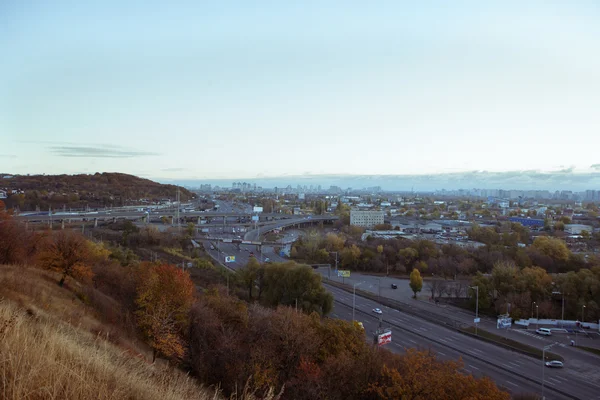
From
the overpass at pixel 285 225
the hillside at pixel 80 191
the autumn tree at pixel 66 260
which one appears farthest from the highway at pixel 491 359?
the hillside at pixel 80 191

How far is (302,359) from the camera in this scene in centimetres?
737

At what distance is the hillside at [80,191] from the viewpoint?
162 ft

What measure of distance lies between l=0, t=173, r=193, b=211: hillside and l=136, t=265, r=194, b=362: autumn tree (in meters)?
44.4

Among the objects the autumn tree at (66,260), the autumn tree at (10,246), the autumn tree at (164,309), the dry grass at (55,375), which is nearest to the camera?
the dry grass at (55,375)

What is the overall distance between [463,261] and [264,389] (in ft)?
67.5

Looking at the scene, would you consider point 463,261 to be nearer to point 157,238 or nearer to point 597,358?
point 597,358

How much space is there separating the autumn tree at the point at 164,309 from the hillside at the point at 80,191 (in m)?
44.4

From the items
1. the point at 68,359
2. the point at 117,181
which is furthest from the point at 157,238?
the point at 117,181

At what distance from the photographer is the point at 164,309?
873cm

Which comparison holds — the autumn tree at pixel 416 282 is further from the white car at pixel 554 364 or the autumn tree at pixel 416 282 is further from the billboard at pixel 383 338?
the billboard at pixel 383 338

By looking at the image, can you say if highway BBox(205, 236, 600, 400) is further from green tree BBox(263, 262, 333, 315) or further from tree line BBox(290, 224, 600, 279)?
tree line BBox(290, 224, 600, 279)

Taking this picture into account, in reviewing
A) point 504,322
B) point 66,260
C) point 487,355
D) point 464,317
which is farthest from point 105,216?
point 487,355

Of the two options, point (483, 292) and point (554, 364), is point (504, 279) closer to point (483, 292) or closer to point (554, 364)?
point (483, 292)

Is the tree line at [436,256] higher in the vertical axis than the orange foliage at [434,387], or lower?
lower
